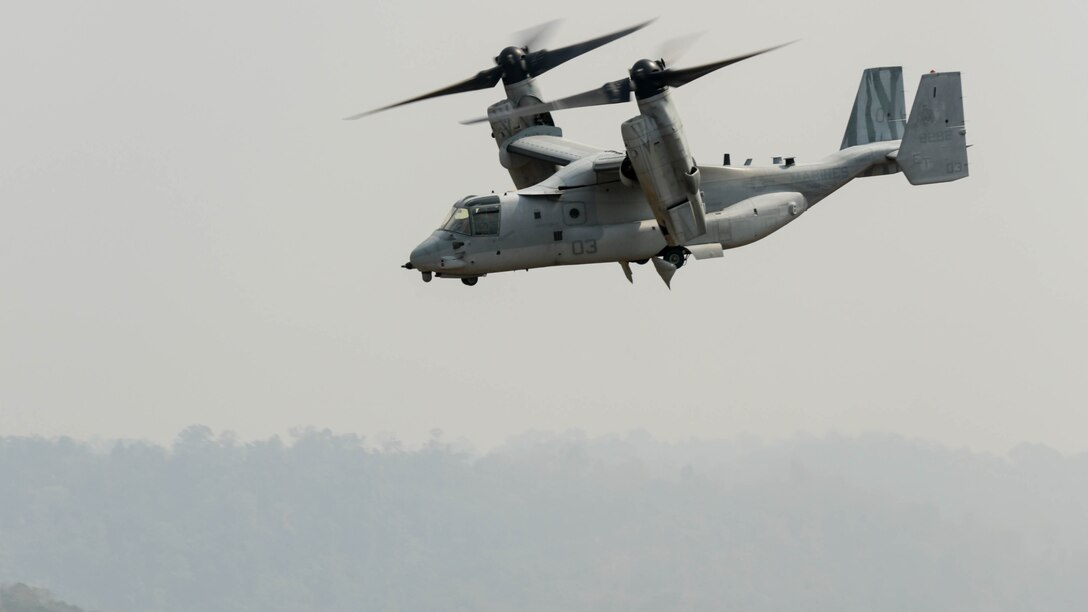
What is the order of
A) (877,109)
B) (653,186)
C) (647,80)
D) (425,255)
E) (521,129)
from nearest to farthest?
1. (647,80)
2. (653,186)
3. (425,255)
4. (877,109)
5. (521,129)

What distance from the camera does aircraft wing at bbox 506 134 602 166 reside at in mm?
58875

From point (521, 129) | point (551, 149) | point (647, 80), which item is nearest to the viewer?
point (647, 80)

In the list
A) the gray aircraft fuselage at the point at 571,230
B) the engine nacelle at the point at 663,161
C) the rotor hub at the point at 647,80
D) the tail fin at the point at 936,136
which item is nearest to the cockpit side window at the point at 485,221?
the gray aircraft fuselage at the point at 571,230

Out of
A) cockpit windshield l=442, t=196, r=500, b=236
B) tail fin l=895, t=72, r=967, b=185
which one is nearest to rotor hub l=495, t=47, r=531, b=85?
cockpit windshield l=442, t=196, r=500, b=236

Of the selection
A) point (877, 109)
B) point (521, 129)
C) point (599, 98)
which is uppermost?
point (877, 109)

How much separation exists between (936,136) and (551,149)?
46.5 feet

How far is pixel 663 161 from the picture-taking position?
5078 centimetres

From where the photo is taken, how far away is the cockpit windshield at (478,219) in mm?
54625

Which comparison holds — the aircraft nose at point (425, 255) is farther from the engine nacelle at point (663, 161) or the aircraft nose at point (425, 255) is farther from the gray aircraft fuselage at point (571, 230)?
the engine nacelle at point (663, 161)

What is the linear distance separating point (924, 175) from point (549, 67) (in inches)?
601

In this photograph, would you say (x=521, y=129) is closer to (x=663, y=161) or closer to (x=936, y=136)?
(x=663, y=161)

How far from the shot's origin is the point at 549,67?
62.4m

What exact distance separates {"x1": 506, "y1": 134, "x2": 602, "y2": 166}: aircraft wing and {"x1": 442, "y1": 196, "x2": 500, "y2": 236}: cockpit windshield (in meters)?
4.94

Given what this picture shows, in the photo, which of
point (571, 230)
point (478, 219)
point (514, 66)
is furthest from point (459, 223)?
point (514, 66)
